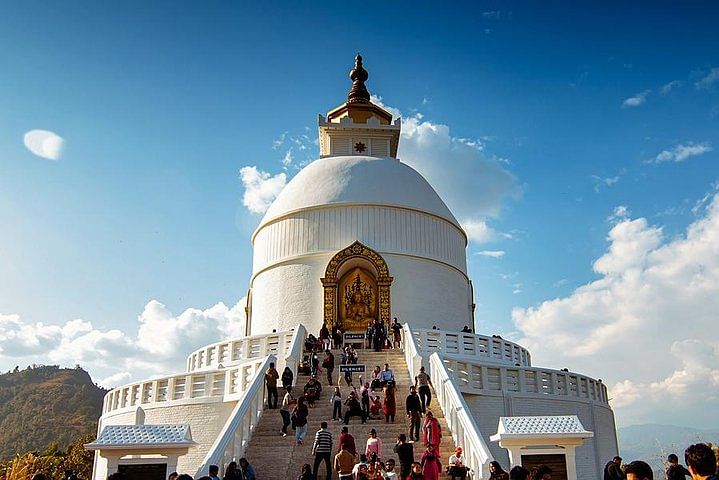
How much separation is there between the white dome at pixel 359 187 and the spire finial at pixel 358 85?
5.53m

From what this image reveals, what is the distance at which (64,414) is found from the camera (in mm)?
78000

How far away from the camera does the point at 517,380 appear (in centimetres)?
2031

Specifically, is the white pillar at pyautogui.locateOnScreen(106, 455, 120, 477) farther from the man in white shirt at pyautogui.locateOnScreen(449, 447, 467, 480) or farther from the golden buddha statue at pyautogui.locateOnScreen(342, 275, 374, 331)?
the golden buddha statue at pyautogui.locateOnScreen(342, 275, 374, 331)

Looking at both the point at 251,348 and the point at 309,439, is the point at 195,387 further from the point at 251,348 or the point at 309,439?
the point at 309,439

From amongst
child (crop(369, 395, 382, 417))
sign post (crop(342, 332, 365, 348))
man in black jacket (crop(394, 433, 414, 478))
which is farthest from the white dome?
man in black jacket (crop(394, 433, 414, 478))

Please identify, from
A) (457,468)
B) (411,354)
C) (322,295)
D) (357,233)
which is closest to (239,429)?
(457,468)

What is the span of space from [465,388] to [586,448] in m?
4.16

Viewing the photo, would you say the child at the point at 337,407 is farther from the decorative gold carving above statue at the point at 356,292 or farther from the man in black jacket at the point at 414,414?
the decorative gold carving above statue at the point at 356,292

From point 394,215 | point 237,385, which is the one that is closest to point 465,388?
point 237,385

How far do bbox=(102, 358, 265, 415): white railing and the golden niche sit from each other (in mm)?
7259

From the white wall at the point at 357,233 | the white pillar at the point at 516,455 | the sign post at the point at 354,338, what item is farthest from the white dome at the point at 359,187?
the white pillar at the point at 516,455

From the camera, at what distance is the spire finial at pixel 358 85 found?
1448 inches

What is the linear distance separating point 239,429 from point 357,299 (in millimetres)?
13422

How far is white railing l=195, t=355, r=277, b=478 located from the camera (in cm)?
1300
